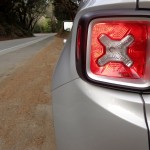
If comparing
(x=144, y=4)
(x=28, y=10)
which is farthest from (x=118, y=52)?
(x=28, y=10)

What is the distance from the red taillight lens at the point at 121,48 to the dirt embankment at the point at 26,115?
2361 mm

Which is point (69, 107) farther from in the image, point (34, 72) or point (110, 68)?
point (34, 72)

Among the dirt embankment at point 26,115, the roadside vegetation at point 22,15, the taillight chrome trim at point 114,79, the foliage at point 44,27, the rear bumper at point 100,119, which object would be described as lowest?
the foliage at point 44,27

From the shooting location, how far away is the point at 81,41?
5.65 ft

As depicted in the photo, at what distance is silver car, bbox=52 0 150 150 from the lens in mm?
1562

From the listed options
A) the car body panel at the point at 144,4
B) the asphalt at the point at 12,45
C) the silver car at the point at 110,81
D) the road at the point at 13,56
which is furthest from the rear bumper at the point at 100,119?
the asphalt at the point at 12,45

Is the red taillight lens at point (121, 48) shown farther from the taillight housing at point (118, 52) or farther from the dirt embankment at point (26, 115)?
the dirt embankment at point (26, 115)

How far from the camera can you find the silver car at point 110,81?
156 cm

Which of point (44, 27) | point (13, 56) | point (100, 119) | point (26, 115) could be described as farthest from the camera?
point (44, 27)

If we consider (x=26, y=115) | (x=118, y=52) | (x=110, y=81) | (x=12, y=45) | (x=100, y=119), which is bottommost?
(x=12, y=45)

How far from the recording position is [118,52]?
64.8 inches

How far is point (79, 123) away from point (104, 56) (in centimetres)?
32

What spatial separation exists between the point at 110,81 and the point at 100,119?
0.59 feet

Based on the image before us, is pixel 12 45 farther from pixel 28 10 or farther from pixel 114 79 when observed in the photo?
pixel 28 10
